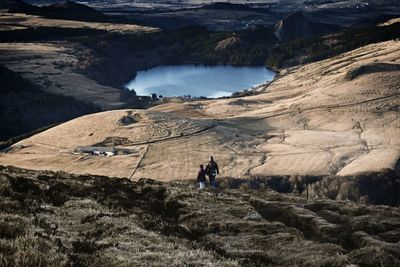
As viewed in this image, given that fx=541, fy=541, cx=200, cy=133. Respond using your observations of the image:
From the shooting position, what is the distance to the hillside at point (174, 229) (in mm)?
15695

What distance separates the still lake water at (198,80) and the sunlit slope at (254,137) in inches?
1785

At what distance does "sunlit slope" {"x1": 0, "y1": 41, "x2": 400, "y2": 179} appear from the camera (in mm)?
60406

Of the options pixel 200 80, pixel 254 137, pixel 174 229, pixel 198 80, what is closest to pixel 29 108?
pixel 198 80

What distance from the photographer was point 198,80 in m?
164

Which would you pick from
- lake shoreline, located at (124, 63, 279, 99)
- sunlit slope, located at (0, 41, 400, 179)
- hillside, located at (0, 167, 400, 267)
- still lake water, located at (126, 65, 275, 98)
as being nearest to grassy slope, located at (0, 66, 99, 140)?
lake shoreline, located at (124, 63, 279, 99)

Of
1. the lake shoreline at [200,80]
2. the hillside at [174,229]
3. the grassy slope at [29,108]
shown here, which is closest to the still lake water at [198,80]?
the lake shoreline at [200,80]

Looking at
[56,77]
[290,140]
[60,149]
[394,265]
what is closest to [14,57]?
[56,77]

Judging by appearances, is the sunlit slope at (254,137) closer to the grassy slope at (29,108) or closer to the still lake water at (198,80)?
the grassy slope at (29,108)

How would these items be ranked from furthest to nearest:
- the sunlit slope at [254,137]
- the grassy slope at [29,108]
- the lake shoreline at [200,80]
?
the lake shoreline at [200,80] < the grassy slope at [29,108] < the sunlit slope at [254,137]

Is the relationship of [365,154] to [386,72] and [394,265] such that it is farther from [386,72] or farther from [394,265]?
[394,265]

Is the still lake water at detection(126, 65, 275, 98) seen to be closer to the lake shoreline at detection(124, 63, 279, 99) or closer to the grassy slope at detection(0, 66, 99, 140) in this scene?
the lake shoreline at detection(124, 63, 279, 99)

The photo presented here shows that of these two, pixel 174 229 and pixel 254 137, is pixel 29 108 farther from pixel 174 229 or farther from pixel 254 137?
pixel 174 229

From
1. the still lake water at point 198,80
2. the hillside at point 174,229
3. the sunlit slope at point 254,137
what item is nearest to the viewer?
the hillside at point 174,229

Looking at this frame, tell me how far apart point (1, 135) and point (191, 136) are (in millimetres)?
51828
